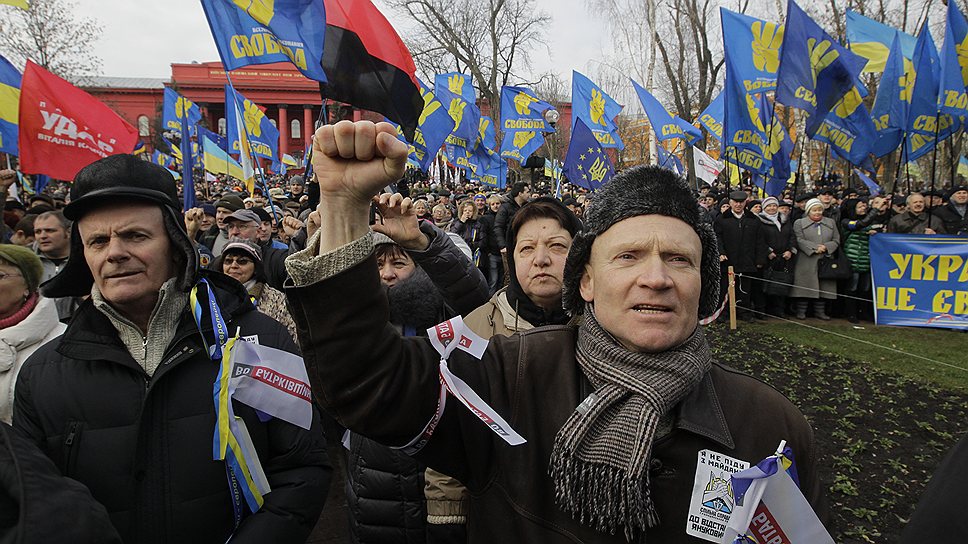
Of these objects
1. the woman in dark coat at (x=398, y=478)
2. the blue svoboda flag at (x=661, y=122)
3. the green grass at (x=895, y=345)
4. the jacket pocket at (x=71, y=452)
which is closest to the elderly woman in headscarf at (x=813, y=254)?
the green grass at (x=895, y=345)

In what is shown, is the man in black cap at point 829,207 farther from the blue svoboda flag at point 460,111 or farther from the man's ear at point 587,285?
the man's ear at point 587,285

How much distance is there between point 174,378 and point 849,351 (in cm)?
823

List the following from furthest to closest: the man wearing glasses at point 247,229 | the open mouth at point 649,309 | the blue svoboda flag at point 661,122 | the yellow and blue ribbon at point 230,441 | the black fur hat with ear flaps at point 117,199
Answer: the blue svoboda flag at point 661,122 < the man wearing glasses at point 247,229 < the black fur hat with ear flaps at point 117,199 < the yellow and blue ribbon at point 230,441 < the open mouth at point 649,309

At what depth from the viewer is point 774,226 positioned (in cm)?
939

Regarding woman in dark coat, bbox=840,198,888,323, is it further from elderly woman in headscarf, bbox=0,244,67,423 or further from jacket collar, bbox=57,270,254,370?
elderly woman in headscarf, bbox=0,244,67,423

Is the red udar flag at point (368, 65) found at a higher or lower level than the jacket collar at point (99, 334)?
higher

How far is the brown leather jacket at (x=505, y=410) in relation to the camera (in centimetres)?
121

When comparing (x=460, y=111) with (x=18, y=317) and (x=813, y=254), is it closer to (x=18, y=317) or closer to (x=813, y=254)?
(x=813, y=254)

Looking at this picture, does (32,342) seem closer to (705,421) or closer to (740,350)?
(705,421)

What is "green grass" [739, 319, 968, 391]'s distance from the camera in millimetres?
6543

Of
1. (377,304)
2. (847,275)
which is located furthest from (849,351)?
(377,304)

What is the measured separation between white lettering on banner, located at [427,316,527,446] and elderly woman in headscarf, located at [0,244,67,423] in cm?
194

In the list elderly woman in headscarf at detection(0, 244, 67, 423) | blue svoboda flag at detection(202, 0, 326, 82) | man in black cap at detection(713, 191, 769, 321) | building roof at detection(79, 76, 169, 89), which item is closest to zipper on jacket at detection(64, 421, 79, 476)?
elderly woman in headscarf at detection(0, 244, 67, 423)

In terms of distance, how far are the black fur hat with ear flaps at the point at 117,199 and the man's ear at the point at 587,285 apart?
1.33 metres
